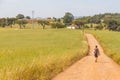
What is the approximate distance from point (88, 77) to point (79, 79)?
979mm

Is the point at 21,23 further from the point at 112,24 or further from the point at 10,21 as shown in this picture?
the point at 112,24

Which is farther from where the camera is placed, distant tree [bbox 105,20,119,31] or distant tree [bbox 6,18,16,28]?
distant tree [bbox 6,18,16,28]

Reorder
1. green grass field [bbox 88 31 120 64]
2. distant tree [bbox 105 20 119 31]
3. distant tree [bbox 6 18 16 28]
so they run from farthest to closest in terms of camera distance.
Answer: distant tree [bbox 6 18 16 28] → distant tree [bbox 105 20 119 31] → green grass field [bbox 88 31 120 64]

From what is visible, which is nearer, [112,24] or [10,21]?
[112,24]

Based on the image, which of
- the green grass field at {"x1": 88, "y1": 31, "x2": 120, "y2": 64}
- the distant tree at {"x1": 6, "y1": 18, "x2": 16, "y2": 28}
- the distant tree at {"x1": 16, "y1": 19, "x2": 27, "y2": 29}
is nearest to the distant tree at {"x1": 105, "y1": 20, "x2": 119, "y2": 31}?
the distant tree at {"x1": 16, "y1": 19, "x2": 27, "y2": 29}

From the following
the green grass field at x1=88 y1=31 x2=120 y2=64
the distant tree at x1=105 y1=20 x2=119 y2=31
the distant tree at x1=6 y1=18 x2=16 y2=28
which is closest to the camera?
the green grass field at x1=88 y1=31 x2=120 y2=64

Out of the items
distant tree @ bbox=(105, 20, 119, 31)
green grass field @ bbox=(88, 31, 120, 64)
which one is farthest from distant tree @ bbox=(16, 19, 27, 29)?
green grass field @ bbox=(88, 31, 120, 64)

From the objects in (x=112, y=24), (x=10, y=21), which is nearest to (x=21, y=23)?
(x=10, y=21)

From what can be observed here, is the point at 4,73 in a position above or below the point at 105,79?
above

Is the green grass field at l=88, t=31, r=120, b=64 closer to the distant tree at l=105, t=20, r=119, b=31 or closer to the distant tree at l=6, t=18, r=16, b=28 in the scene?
the distant tree at l=105, t=20, r=119, b=31

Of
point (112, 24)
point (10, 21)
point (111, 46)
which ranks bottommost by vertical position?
point (112, 24)

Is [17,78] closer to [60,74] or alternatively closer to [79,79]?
[79,79]

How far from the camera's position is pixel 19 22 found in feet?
452

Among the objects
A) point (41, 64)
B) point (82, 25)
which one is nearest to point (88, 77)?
point (41, 64)
